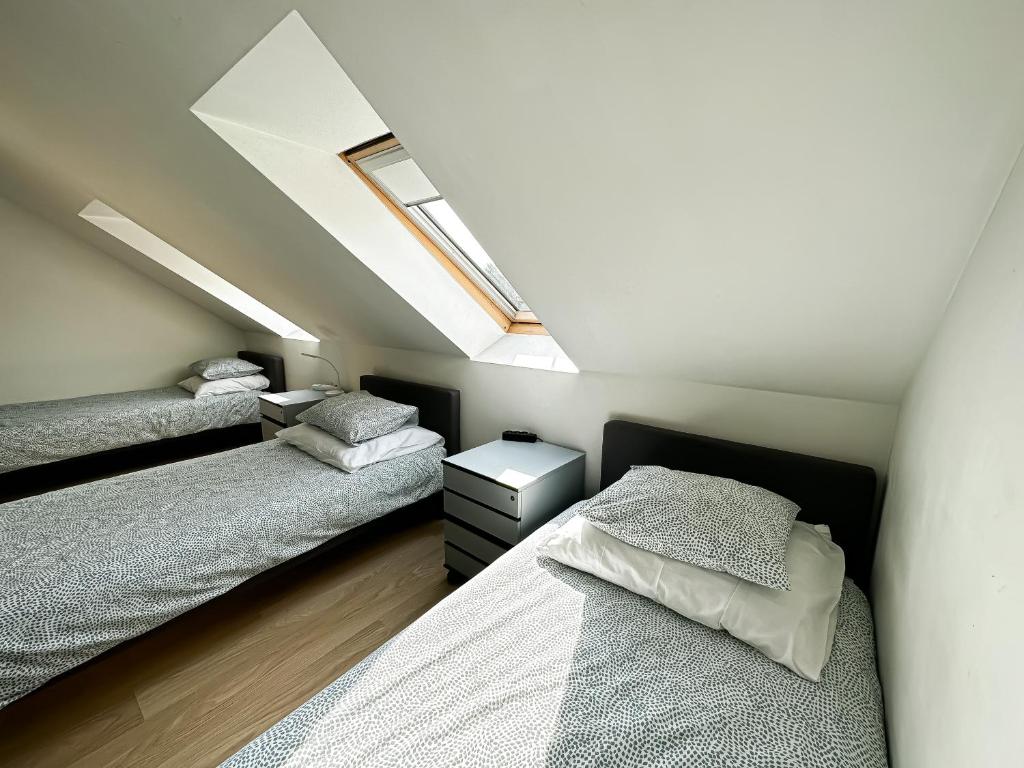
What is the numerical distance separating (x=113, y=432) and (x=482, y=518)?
305cm

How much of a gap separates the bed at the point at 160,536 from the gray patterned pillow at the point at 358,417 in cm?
19

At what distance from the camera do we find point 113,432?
314 centimetres

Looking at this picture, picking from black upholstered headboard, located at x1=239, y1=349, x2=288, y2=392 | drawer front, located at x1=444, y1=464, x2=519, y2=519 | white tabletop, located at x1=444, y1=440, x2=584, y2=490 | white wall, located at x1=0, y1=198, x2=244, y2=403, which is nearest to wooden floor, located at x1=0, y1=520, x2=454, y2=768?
drawer front, located at x1=444, y1=464, x2=519, y2=519

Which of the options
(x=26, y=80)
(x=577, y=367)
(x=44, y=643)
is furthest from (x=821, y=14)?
(x=26, y=80)

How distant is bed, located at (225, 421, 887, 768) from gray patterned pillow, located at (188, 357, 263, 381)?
142 inches

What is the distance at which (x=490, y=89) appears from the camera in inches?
39.1

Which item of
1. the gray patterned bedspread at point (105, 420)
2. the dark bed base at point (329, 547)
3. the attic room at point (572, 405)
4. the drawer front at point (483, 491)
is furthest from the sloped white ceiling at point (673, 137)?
the gray patterned bedspread at point (105, 420)

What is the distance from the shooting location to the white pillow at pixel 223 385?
371cm

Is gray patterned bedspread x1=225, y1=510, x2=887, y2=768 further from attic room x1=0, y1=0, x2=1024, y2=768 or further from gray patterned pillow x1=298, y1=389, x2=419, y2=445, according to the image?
gray patterned pillow x1=298, y1=389, x2=419, y2=445

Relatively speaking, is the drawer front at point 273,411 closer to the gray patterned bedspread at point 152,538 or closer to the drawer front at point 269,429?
the drawer front at point 269,429

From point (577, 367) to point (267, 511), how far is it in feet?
5.11

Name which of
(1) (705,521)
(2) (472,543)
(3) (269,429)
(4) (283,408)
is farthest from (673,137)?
(3) (269,429)

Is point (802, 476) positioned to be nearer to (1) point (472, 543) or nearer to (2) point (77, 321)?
(1) point (472, 543)

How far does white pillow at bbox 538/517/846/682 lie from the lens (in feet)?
3.51
